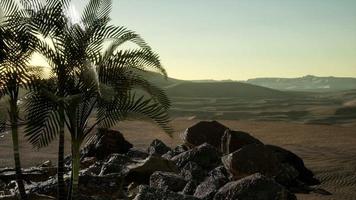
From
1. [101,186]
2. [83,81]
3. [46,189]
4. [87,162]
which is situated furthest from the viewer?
[87,162]

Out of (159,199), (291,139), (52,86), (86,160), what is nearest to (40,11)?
(52,86)

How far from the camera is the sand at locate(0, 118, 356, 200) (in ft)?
52.5

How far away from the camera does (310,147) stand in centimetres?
2412

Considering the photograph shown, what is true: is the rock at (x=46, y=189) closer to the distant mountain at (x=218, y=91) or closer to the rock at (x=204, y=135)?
the rock at (x=204, y=135)

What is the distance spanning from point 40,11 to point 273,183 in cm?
619

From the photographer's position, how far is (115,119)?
946 centimetres

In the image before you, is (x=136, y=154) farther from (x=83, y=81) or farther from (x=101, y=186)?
(x=83, y=81)

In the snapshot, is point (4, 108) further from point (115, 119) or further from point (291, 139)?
point (291, 139)

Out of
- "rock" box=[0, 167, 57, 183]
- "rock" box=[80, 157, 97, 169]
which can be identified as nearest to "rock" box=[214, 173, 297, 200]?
"rock" box=[0, 167, 57, 183]

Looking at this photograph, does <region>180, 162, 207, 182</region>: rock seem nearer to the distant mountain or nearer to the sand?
the sand

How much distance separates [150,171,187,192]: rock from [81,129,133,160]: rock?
6.29 metres

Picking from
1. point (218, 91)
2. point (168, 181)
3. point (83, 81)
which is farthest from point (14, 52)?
point (218, 91)

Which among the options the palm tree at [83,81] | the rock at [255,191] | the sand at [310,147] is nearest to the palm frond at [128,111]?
the palm tree at [83,81]

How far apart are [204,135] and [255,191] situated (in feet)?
28.0
